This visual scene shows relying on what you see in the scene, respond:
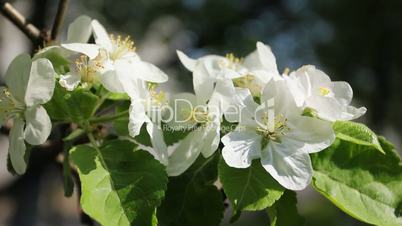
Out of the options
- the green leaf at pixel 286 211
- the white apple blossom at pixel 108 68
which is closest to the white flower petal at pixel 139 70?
the white apple blossom at pixel 108 68

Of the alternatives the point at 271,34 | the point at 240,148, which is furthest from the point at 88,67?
the point at 271,34

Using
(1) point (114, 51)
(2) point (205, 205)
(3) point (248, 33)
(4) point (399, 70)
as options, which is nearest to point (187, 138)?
(2) point (205, 205)

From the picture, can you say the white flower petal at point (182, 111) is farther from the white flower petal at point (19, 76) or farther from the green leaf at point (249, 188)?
the white flower petal at point (19, 76)

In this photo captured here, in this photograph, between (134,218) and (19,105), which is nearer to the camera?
(134,218)

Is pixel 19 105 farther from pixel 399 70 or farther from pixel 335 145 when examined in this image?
pixel 399 70

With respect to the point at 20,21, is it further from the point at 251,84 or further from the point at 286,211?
the point at 286,211

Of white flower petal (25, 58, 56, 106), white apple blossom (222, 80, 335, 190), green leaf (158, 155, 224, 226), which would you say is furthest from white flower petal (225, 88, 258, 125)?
white flower petal (25, 58, 56, 106)
